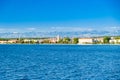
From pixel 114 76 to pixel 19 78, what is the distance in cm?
874

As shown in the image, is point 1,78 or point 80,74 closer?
point 1,78

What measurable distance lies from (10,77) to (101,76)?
8.35 meters

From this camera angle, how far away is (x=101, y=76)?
34.0m

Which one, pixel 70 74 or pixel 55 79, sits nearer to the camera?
pixel 55 79

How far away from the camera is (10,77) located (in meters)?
32.8

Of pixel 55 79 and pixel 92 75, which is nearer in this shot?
pixel 55 79

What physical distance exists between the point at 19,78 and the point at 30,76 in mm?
1694

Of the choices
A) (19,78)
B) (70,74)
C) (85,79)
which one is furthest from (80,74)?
(19,78)

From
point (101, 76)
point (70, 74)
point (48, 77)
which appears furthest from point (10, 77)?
point (101, 76)

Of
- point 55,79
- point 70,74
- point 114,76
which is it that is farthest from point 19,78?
point 114,76

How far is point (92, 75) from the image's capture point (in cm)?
3462

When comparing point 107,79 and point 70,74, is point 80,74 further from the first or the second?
point 107,79

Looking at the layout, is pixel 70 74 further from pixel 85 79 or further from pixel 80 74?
pixel 85 79

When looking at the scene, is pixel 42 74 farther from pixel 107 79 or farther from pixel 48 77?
pixel 107 79
